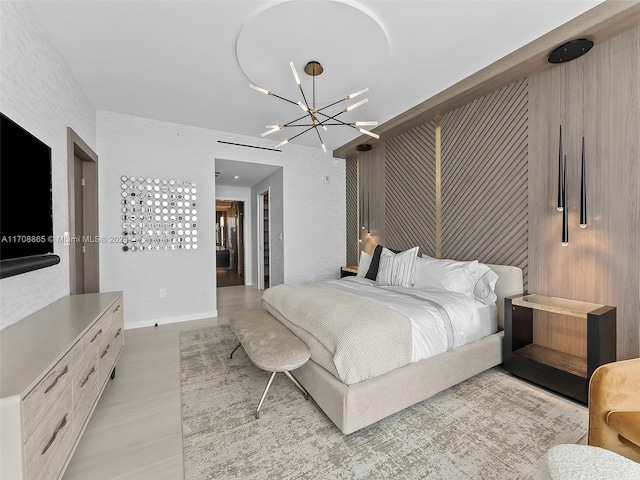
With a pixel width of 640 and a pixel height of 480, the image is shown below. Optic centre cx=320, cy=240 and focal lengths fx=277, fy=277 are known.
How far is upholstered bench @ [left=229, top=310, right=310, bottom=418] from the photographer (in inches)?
71.9

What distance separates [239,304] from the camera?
16.2 feet

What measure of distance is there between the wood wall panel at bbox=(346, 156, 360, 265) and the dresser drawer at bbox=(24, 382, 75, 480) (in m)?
4.38

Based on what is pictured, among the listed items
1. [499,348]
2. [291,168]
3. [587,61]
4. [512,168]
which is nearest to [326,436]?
[499,348]

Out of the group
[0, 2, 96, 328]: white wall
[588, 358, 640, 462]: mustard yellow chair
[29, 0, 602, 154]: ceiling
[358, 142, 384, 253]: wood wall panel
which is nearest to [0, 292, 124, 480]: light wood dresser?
[0, 2, 96, 328]: white wall

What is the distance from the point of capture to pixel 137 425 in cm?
185

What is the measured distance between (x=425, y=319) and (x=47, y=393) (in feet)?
7.06

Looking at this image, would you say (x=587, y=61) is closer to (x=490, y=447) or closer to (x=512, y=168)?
(x=512, y=168)

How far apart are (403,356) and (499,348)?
126cm

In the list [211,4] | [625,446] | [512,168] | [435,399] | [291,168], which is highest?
[211,4]

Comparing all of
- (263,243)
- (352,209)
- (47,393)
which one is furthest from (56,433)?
(263,243)

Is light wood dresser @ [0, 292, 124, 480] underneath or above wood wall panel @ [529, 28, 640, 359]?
underneath

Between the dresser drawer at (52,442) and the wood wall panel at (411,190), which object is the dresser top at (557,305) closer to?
the wood wall panel at (411,190)

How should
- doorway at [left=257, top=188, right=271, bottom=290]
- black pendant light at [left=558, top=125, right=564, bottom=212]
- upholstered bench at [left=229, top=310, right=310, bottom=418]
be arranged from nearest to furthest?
upholstered bench at [left=229, top=310, right=310, bottom=418] < black pendant light at [left=558, top=125, right=564, bottom=212] < doorway at [left=257, top=188, right=271, bottom=290]

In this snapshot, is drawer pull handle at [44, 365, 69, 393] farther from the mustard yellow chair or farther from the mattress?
the mustard yellow chair
